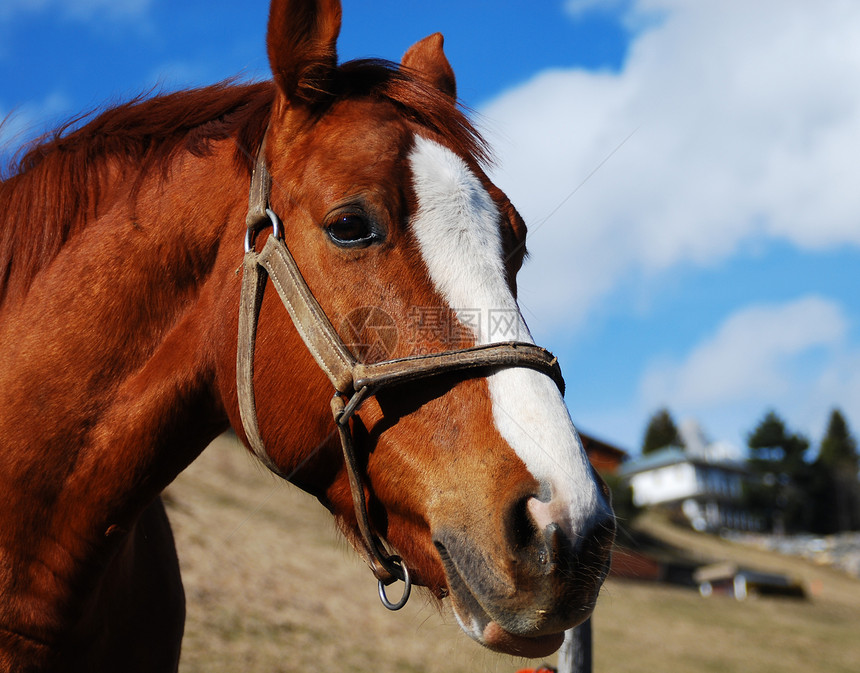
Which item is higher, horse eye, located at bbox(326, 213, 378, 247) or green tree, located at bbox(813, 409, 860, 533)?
horse eye, located at bbox(326, 213, 378, 247)

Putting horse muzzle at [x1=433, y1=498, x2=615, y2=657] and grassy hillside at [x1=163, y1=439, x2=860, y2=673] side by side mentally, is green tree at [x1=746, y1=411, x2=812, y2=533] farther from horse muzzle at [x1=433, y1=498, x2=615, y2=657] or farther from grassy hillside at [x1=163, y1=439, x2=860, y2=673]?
horse muzzle at [x1=433, y1=498, x2=615, y2=657]

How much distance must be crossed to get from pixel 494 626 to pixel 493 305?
0.85 meters

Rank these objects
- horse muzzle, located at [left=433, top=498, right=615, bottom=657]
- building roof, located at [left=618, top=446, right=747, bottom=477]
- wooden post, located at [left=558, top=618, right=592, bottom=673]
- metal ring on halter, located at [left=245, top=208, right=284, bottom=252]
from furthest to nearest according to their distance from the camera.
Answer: building roof, located at [left=618, top=446, right=747, bottom=477], wooden post, located at [left=558, top=618, right=592, bottom=673], metal ring on halter, located at [left=245, top=208, right=284, bottom=252], horse muzzle, located at [left=433, top=498, right=615, bottom=657]

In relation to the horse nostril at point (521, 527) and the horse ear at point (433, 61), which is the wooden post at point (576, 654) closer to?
the horse nostril at point (521, 527)

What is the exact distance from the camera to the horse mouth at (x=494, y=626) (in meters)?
1.76

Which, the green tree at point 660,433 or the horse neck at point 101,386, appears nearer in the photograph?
the horse neck at point 101,386

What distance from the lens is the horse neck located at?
88.4 inches

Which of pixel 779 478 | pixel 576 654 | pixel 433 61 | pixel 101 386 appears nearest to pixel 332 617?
pixel 576 654

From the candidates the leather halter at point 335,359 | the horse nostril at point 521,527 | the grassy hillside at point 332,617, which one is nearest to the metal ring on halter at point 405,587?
the leather halter at point 335,359

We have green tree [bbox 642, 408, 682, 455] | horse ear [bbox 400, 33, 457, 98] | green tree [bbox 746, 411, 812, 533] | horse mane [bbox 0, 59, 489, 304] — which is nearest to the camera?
horse mane [bbox 0, 59, 489, 304]

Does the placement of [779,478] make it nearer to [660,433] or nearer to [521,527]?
[660,433]

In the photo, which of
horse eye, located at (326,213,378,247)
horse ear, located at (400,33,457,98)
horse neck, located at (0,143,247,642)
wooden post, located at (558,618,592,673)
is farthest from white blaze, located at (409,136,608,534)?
wooden post, located at (558,618,592,673)

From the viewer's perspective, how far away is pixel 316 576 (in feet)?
42.0

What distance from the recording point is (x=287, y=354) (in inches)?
84.5
